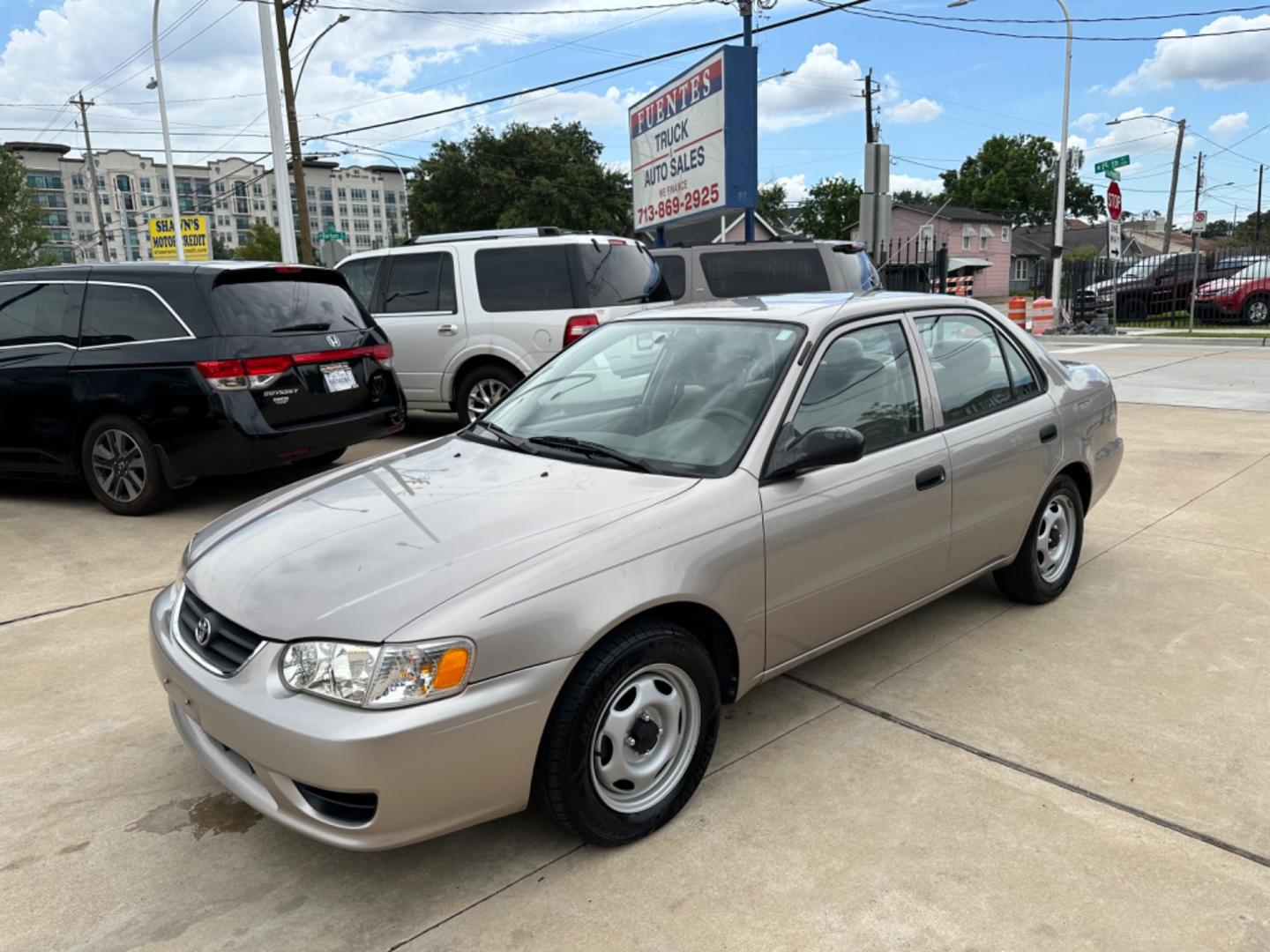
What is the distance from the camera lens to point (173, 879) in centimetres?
245

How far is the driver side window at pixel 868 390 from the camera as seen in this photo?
316 cm

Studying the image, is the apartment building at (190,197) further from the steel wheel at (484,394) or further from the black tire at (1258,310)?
the steel wheel at (484,394)

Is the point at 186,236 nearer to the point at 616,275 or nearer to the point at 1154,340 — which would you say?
the point at 616,275

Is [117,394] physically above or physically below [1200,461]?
above

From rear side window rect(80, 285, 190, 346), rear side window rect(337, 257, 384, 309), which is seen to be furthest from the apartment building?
rear side window rect(80, 285, 190, 346)

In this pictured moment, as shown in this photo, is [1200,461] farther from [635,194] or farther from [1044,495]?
[635,194]

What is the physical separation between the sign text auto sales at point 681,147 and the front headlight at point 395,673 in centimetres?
1029

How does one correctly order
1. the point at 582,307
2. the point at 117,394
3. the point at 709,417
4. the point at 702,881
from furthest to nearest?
the point at 582,307, the point at 117,394, the point at 709,417, the point at 702,881

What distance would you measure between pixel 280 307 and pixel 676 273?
4.76 meters

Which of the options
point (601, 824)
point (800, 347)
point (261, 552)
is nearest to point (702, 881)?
point (601, 824)

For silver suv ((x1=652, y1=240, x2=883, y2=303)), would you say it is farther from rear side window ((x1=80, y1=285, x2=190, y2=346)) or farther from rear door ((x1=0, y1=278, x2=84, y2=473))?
rear door ((x1=0, y1=278, x2=84, y2=473))

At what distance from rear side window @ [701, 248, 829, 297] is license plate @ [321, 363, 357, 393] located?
4.27 meters

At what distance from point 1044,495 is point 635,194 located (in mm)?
11585

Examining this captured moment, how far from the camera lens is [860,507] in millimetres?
3092
